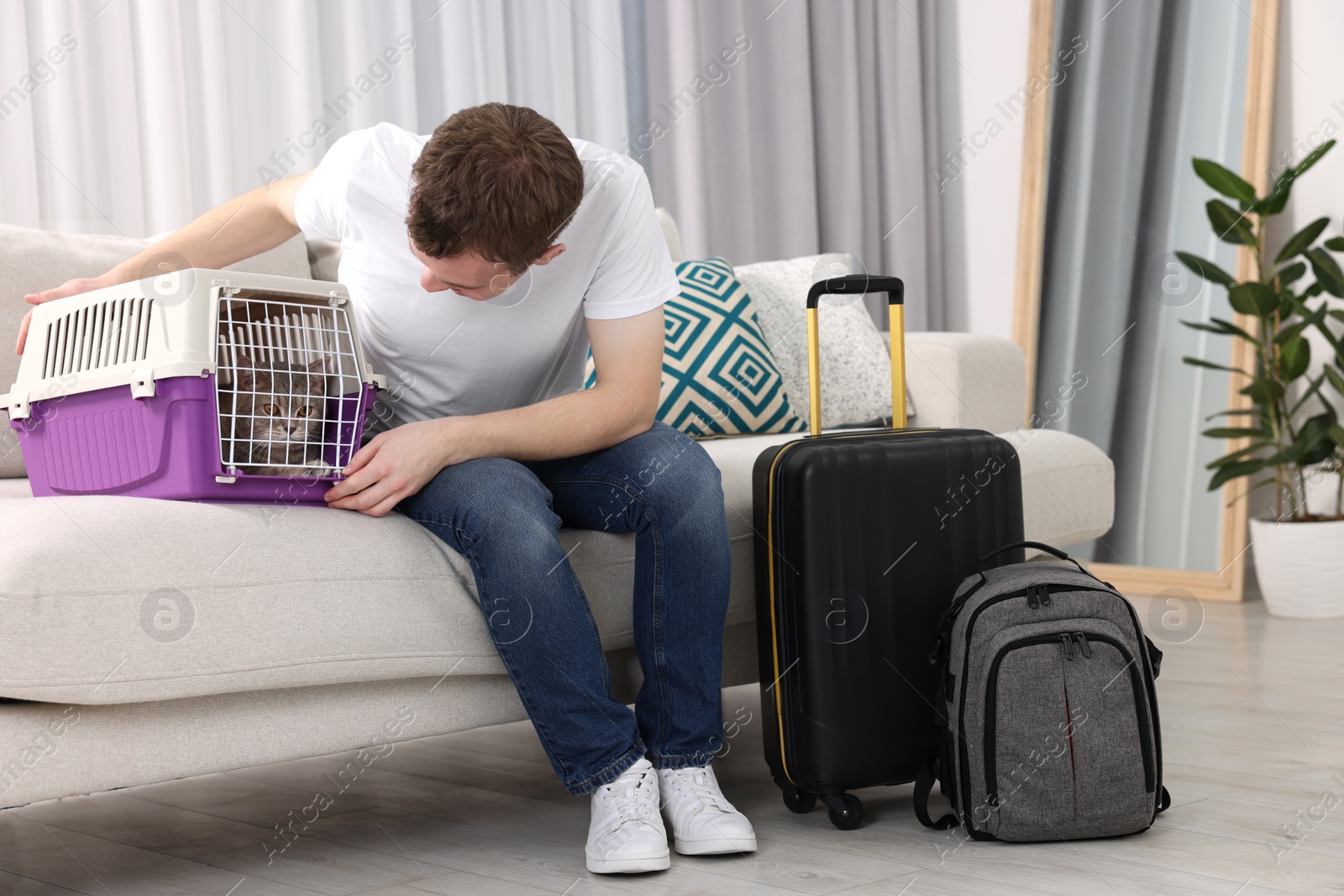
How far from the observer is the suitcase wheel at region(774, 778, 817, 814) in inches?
56.0

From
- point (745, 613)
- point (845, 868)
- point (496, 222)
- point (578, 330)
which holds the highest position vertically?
point (496, 222)

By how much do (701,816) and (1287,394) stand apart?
2.22 m

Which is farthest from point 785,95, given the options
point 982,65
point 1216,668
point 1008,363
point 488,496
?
point 488,496

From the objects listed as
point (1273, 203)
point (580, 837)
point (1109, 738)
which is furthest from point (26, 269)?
point (1273, 203)

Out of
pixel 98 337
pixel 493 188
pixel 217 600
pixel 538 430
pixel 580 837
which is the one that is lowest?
pixel 580 837

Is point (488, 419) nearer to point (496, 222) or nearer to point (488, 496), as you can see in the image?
point (488, 496)

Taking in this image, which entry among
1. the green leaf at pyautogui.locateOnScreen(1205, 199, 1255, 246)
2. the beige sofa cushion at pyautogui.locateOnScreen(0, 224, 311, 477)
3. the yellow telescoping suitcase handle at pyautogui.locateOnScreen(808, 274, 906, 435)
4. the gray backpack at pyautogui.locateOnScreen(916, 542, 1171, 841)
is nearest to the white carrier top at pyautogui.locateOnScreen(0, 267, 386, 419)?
the beige sofa cushion at pyautogui.locateOnScreen(0, 224, 311, 477)

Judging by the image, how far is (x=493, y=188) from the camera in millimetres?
1130

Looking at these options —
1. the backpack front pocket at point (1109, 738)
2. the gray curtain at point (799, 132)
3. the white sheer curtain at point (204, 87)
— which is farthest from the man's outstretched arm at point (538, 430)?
the gray curtain at point (799, 132)

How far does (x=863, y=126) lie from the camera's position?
10.9 ft

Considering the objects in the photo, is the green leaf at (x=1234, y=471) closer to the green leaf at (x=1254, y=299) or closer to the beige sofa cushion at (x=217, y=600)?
the green leaf at (x=1254, y=299)

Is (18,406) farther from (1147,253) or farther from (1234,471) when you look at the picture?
(1147,253)

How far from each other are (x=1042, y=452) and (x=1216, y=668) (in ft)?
1.87

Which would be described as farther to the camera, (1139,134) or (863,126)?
(863,126)
